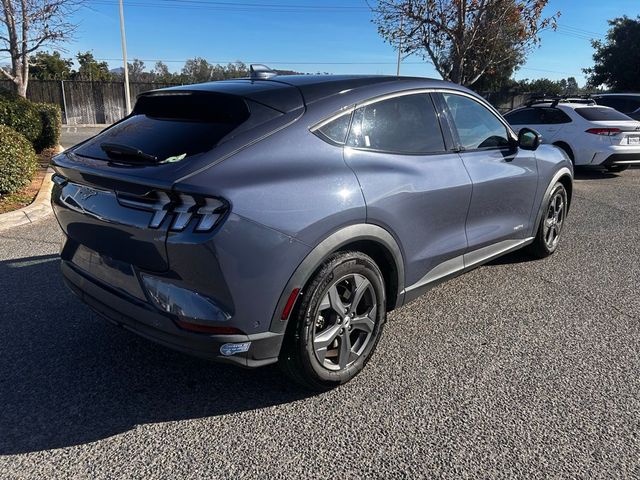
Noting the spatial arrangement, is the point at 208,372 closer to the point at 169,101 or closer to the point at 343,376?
the point at 343,376

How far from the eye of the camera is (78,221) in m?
2.77

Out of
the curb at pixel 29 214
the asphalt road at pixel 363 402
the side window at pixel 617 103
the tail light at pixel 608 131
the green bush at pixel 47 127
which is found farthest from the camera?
the side window at pixel 617 103

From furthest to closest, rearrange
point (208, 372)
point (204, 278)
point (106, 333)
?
point (106, 333) < point (208, 372) < point (204, 278)

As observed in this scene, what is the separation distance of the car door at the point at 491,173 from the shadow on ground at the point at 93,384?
1.94 metres

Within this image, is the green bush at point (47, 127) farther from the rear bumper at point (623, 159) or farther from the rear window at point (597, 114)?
the rear bumper at point (623, 159)

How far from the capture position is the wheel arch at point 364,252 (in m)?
2.47

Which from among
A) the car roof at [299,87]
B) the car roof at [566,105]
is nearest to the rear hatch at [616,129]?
the car roof at [566,105]

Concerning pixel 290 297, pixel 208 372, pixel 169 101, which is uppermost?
pixel 169 101

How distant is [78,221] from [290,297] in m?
1.27

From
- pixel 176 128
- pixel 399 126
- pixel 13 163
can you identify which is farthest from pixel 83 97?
pixel 399 126

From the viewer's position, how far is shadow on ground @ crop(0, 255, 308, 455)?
256 cm

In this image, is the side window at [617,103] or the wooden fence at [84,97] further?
the wooden fence at [84,97]

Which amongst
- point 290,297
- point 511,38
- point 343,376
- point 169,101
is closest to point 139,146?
point 169,101

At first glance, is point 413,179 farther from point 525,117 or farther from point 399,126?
point 525,117
